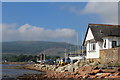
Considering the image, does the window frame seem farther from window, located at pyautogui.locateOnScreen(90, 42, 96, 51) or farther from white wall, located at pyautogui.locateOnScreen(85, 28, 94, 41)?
white wall, located at pyautogui.locateOnScreen(85, 28, 94, 41)

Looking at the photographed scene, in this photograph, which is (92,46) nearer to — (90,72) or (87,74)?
(90,72)

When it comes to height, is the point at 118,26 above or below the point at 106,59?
above

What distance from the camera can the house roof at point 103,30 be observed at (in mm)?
Answer: 25606

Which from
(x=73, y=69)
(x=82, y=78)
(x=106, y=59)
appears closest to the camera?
(x=82, y=78)

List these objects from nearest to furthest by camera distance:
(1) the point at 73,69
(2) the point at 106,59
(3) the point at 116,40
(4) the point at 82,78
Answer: (4) the point at 82,78, (1) the point at 73,69, (2) the point at 106,59, (3) the point at 116,40

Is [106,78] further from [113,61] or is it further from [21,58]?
[21,58]

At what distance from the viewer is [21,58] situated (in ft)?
286

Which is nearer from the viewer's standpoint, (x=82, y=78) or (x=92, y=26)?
(x=82, y=78)

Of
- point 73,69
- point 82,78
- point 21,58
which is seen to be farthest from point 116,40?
point 21,58

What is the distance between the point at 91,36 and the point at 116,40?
124 inches

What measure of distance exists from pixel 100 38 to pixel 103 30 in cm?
121

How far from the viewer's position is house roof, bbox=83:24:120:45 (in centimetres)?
2561

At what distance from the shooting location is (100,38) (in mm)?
25609

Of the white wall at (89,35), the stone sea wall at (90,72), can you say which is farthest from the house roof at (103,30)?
the stone sea wall at (90,72)
